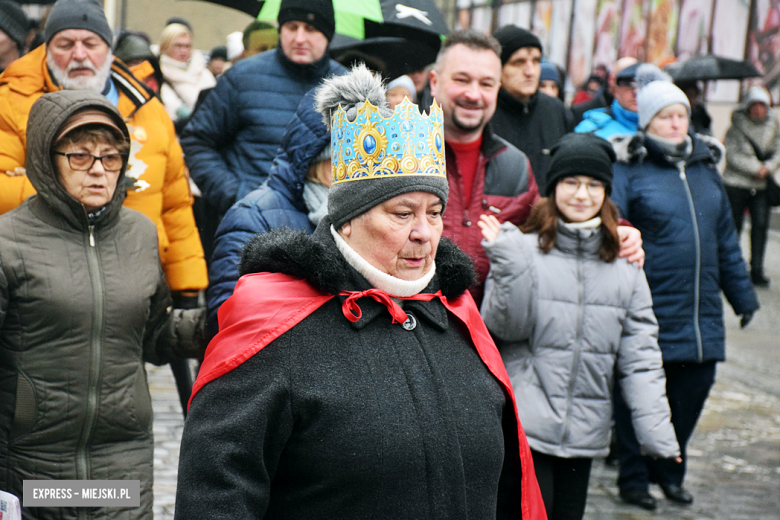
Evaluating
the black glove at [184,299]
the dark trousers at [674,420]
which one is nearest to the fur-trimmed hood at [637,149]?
the dark trousers at [674,420]

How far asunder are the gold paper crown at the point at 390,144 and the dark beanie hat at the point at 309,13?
8.89 feet

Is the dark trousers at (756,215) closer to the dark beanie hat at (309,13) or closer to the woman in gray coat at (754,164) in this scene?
the woman in gray coat at (754,164)

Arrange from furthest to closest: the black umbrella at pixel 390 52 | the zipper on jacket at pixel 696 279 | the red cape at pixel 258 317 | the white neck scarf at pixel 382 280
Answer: the black umbrella at pixel 390 52 < the zipper on jacket at pixel 696 279 < the white neck scarf at pixel 382 280 < the red cape at pixel 258 317

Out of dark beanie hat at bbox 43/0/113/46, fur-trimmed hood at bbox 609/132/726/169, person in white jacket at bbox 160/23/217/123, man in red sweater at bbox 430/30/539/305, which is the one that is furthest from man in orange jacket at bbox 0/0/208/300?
person in white jacket at bbox 160/23/217/123

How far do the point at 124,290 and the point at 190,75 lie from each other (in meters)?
6.15

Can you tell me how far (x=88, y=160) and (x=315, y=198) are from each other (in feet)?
2.92

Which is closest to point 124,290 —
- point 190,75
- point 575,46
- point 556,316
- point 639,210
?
point 556,316

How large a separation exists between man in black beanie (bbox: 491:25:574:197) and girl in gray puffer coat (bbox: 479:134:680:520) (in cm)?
136

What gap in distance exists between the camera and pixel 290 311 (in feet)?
8.08

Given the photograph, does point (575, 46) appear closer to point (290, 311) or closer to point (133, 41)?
point (133, 41)

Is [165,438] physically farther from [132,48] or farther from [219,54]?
[219,54]

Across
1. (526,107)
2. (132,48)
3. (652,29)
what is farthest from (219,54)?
(652,29)

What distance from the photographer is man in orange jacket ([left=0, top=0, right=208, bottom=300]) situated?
15.5 ft

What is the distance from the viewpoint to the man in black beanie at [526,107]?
6.09 m
